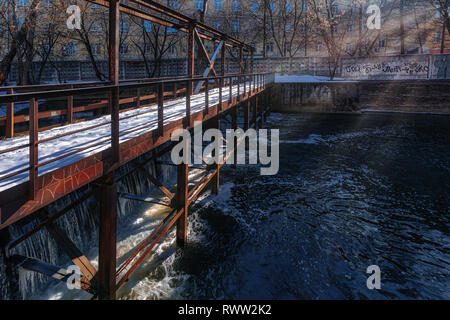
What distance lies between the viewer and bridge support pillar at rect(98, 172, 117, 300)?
4.70 metres

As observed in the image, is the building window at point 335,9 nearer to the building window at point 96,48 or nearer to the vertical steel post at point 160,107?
the building window at point 96,48

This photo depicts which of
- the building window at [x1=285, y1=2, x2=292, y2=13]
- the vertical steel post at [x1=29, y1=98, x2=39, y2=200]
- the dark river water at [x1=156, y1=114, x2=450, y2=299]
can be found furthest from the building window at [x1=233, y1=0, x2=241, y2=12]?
the vertical steel post at [x1=29, y1=98, x2=39, y2=200]

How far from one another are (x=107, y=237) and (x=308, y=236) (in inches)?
215

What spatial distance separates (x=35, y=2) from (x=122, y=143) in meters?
13.1

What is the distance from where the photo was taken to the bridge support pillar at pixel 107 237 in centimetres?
470

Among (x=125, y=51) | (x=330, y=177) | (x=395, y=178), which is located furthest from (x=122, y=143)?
(x=125, y=51)

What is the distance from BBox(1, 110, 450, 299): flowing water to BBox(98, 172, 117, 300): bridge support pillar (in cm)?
157

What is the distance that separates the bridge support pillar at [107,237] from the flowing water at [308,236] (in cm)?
157

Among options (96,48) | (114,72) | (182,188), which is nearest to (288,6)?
(96,48)

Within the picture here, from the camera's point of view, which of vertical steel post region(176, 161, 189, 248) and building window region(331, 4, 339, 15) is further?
building window region(331, 4, 339, 15)

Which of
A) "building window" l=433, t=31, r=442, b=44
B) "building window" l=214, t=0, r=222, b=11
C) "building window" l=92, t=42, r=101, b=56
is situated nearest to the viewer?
"building window" l=433, t=31, r=442, b=44

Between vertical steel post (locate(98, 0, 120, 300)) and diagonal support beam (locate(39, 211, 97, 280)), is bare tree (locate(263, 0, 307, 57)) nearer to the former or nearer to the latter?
vertical steel post (locate(98, 0, 120, 300))

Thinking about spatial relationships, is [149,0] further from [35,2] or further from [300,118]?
[300,118]
